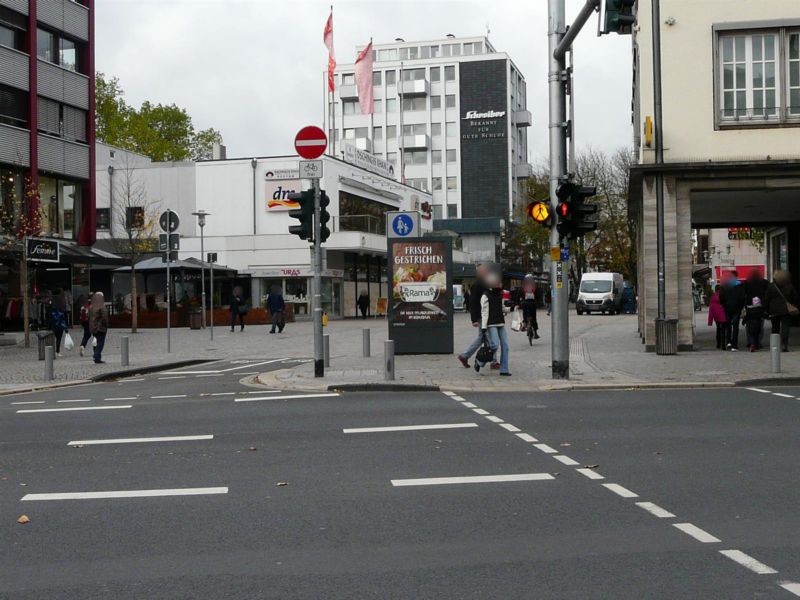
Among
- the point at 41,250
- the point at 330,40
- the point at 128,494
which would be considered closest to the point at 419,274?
the point at 41,250

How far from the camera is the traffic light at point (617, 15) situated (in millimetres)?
11789

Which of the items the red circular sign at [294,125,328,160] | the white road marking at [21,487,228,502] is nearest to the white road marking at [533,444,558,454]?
the white road marking at [21,487,228,502]

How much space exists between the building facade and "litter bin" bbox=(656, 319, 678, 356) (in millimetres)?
733

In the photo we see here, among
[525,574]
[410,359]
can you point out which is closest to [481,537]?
[525,574]

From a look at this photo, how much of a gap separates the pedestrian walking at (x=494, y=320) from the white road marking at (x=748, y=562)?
11979 millimetres

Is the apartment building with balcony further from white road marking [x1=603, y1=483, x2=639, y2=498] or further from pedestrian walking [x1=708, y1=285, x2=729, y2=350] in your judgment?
white road marking [x1=603, y1=483, x2=639, y2=498]

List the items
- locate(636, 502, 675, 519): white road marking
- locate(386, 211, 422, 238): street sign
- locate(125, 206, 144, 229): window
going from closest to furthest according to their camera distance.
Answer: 1. locate(636, 502, 675, 519): white road marking
2. locate(386, 211, 422, 238): street sign
3. locate(125, 206, 144, 229): window

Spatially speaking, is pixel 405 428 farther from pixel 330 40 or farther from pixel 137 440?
pixel 330 40

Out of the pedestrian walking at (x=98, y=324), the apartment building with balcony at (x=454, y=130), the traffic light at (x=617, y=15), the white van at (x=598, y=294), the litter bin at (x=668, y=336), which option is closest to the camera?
the traffic light at (x=617, y=15)

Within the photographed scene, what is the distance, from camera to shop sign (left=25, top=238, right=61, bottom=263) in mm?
29078

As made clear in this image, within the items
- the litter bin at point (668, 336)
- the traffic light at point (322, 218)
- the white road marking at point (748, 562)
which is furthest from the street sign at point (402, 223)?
the white road marking at point (748, 562)

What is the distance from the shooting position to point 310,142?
1738 centimetres

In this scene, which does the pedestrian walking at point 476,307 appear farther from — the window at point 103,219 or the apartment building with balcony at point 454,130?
the apartment building with balcony at point 454,130

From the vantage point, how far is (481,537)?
6238 mm
